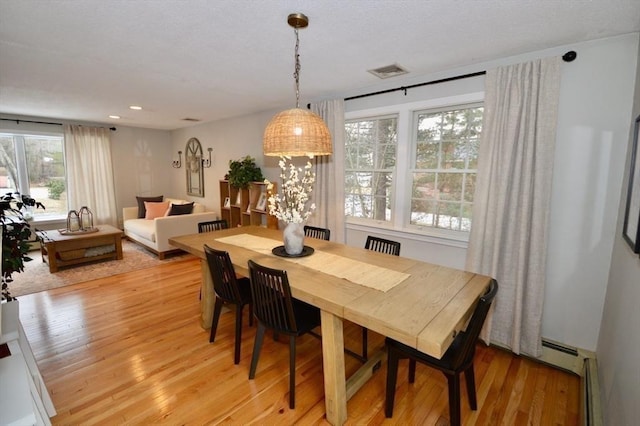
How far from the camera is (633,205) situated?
63.3 inches

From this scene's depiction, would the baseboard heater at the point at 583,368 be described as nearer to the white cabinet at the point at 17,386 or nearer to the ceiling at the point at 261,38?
the ceiling at the point at 261,38

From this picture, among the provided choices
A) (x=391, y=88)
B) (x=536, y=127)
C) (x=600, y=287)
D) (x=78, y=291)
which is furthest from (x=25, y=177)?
(x=600, y=287)

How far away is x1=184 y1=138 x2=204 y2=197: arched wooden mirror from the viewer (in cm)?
605

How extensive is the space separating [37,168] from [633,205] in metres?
7.95

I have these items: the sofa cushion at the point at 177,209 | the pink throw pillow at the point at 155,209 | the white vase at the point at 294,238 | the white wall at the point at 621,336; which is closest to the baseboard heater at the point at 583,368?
the white wall at the point at 621,336

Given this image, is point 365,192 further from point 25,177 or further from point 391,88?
point 25,177

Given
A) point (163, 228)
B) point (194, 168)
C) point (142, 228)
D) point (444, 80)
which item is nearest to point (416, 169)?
point (444, 80)

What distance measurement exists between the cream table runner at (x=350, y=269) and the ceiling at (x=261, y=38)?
5.20 ft

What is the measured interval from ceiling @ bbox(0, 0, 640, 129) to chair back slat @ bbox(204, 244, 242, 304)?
1515 mm

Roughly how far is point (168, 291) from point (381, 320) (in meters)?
3.13

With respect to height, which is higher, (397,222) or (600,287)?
(397,222)

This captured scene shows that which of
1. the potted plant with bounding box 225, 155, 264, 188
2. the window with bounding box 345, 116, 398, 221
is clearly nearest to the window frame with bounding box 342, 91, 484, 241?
the window with bounding box 345, 116, 398, 221

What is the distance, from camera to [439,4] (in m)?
1.64

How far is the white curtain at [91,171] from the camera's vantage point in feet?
18.3
